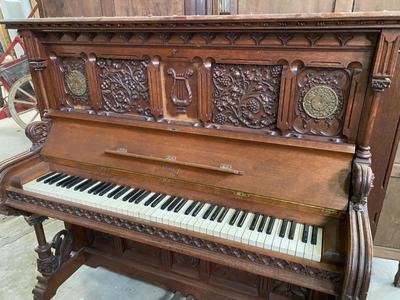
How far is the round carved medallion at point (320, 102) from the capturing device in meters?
1.20

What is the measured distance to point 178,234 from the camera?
4.09ft

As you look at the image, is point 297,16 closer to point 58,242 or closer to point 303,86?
point 303,86

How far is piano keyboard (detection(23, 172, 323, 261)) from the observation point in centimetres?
113

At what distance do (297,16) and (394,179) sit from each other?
1.21 meters

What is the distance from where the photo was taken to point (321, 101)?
4.01 feet

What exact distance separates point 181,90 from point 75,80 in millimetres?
657

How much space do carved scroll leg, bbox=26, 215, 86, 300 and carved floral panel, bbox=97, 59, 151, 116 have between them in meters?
0.81

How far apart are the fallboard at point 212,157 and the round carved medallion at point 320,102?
0.13 meters

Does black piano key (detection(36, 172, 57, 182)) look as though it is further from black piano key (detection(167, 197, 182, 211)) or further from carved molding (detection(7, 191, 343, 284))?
black piano key (detection(167, 197, 182, 211))

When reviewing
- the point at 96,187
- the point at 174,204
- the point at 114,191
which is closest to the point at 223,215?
the point at 174,204

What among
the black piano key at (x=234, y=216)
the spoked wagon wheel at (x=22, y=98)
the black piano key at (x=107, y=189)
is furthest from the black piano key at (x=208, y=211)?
the spoked wagon wheel at (x=22, y=98)

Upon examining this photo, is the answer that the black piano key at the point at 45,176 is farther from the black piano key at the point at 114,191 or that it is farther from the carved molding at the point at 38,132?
the black piano key at the point at 114,191

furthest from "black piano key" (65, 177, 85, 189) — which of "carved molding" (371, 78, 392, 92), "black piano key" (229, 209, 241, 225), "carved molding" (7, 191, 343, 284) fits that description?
"carved molding" (371, 78, 392, 92)

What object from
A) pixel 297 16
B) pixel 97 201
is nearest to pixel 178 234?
pixel 97 201
